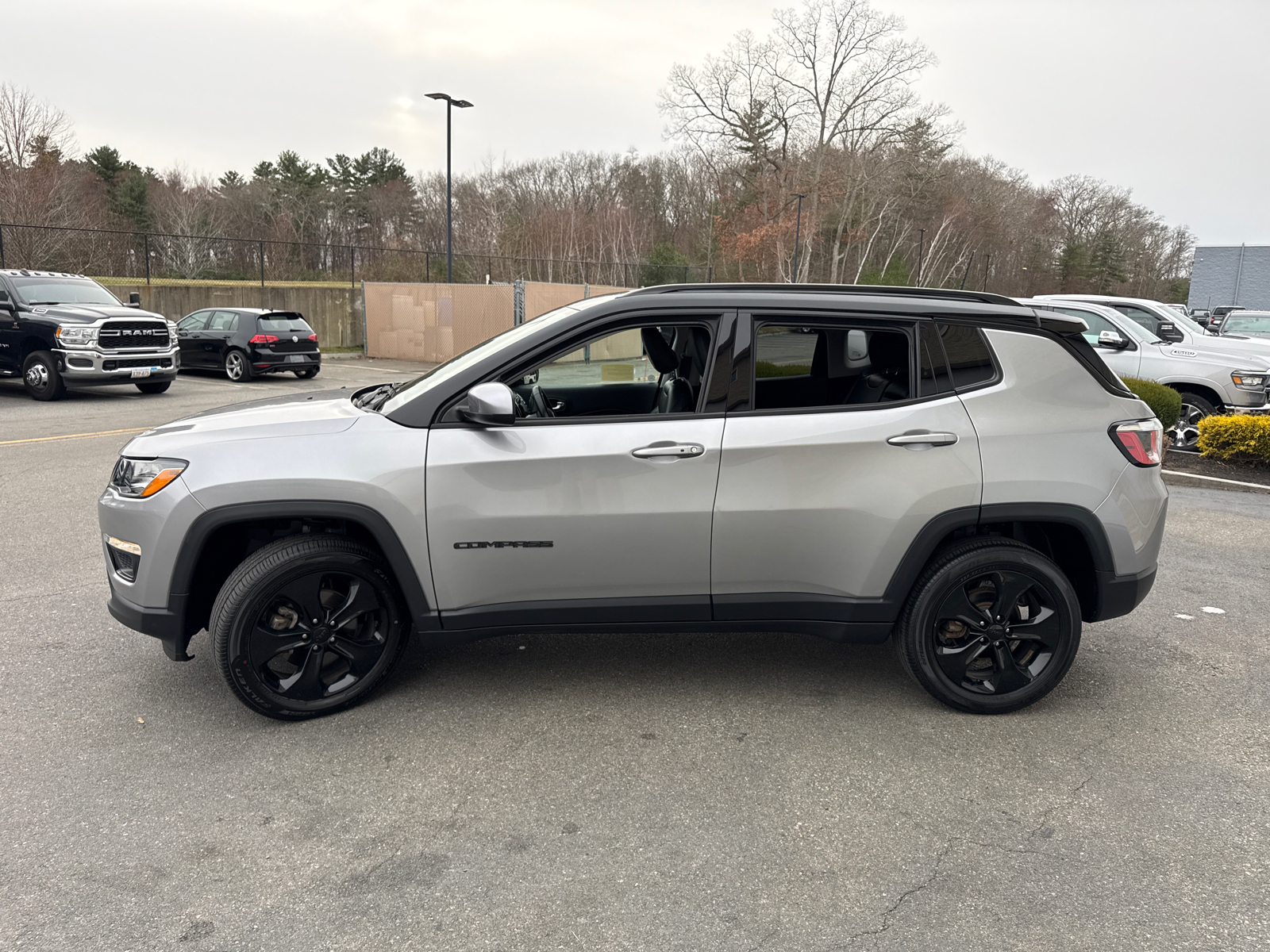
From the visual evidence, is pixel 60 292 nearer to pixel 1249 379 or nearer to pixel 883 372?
pixel 883 372

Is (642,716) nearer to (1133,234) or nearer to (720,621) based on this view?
(720,621)

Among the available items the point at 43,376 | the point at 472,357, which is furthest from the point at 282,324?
the point at 472,357

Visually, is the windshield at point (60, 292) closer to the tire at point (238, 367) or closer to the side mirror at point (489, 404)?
the tire at point (238, 367)

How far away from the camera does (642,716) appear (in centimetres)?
381

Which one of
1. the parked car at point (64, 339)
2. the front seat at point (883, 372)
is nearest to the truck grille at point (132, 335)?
the parked car at point (64, 339)

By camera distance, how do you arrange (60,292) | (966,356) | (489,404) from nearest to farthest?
1. (489,404)
2. (966,356)
3. (60,292)

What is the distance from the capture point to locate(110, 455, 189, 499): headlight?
139 inches

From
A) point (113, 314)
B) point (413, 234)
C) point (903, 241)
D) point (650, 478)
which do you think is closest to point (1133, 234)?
point (903, 241)

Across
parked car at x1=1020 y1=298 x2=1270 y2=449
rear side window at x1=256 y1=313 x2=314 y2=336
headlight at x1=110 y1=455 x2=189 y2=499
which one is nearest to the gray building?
parked car at x1=1020 y1=298 x2=1270 y2=449

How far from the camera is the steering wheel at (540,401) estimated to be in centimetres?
425

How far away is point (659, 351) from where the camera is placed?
440cm

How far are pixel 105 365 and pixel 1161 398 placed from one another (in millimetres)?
15428

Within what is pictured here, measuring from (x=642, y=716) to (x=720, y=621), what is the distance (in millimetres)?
525

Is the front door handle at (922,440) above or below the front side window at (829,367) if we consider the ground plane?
below
